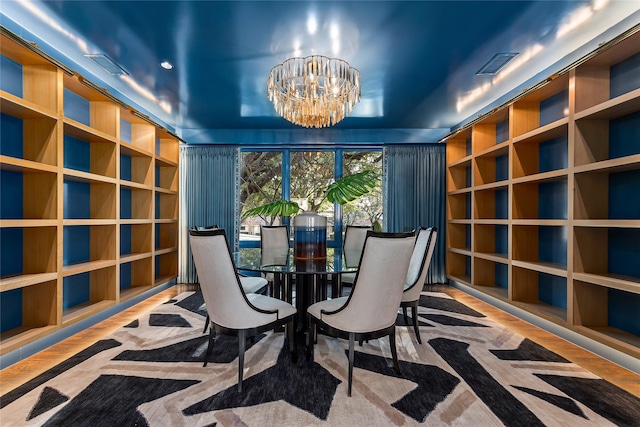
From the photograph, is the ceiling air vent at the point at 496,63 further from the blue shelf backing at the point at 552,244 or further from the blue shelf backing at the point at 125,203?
the blue shelf backing at the point at 125,203

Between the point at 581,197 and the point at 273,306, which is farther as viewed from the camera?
the point at 581,197

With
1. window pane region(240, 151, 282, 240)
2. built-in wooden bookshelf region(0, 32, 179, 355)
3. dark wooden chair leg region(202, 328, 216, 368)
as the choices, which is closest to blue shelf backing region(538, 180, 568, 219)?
dark wooden chair leg region(202, 328, 216, 368)

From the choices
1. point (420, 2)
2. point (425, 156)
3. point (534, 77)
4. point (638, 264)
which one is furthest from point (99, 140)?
point (638, 264)

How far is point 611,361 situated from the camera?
2.24 metres

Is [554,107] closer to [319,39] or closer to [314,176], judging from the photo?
[319,39]

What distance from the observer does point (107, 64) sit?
3053 millimetres

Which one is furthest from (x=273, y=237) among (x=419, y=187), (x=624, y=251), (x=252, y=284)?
(x=624, y=251)

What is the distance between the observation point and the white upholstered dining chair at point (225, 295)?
179 centimetres

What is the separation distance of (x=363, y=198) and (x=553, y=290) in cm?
297

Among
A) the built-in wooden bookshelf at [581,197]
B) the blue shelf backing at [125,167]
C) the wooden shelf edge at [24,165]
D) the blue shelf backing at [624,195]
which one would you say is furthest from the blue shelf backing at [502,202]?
the blue shelf backing at [125,167]

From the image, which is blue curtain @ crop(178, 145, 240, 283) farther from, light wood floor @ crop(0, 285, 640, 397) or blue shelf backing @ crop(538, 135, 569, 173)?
blue shelf backing @ crop(538, 135, 569, 173)

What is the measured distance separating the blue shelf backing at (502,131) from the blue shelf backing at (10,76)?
508cm

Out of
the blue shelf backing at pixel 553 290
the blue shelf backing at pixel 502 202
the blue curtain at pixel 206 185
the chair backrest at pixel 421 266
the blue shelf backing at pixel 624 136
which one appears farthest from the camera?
the blue curtain at pixel 206 185

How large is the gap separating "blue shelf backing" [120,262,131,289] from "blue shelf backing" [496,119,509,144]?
209 inches
